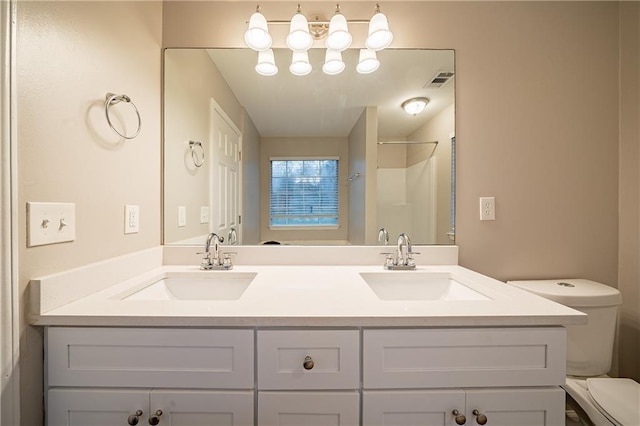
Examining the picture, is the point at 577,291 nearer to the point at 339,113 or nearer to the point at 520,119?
the point at 520,119

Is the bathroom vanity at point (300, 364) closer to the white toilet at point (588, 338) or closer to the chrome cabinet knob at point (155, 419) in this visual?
the chrome cabinet knob at point (155, 419)

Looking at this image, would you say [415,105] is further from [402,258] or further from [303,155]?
[402,258]

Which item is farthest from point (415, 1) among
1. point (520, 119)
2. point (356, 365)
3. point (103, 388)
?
point (103, 388)

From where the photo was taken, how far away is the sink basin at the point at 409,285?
121 cm

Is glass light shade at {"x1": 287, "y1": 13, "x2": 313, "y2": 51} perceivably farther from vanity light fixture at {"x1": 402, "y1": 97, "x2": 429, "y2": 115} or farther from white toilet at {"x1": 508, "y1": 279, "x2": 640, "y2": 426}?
white toilet at {"x1": 508, "y1": 279, "x2": 640, "y2": 426}

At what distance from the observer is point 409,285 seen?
122cm

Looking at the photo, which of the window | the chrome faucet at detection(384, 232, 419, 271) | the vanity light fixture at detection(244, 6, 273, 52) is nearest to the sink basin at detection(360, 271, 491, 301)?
the chrome faucet at detection(384, 232, 419, 271)

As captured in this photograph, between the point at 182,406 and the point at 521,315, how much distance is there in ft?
3.07

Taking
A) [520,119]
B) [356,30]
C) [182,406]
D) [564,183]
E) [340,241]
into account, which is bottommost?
[182,406]

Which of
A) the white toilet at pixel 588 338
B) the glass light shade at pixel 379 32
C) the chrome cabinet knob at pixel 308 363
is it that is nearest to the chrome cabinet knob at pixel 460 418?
the chrome cabinet knob at pixel 308 363

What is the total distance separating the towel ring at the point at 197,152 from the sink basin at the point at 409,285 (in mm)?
974

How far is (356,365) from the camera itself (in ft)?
2.45

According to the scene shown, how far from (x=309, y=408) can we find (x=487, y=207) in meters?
1.20

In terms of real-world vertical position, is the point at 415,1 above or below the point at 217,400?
above
